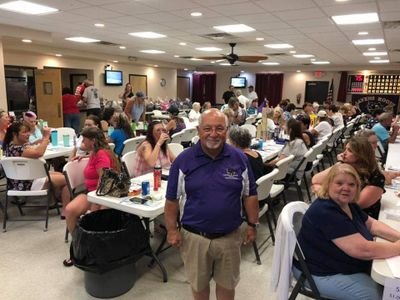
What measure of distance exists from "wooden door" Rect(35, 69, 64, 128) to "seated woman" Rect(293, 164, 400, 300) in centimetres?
892

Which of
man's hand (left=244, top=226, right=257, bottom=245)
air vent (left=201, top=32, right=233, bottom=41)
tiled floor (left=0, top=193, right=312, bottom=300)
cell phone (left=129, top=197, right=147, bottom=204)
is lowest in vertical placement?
tiled floor (left=0, top=193, right=312, bottom=300)

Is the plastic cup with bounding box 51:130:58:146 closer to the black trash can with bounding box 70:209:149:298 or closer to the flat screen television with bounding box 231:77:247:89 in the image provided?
the black trash can with bounding box 70:209:149:298

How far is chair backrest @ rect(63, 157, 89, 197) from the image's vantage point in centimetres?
299

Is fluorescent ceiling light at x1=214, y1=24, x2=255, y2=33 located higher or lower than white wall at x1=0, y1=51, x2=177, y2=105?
higher

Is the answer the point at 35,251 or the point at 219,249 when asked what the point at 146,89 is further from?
the point at 219,249

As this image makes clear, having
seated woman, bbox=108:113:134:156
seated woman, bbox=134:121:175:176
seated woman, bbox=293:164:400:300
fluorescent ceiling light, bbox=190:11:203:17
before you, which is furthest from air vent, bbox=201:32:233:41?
seated woman, bbox=293:164:400:300

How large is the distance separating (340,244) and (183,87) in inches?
639

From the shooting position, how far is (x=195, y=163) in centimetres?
177

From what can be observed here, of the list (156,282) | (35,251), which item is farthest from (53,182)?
(156,282)

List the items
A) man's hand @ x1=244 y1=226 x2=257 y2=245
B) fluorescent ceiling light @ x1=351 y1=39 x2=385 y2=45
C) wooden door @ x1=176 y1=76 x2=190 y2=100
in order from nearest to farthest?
man's hand @ x1=244 y1=226 x2=257 y2=245, fluorescent ceiling light @ x1=351 y1=39 x2=385 y2=45, wooden door @ x1=176 y1=76 x2=190 y2=100

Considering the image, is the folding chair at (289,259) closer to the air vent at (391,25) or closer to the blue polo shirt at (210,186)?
the blue polo shirt at (210,186)

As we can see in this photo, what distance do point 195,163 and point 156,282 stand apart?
4.20ft

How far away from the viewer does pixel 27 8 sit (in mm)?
4723

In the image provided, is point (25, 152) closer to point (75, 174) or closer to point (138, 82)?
point (75, 174)
